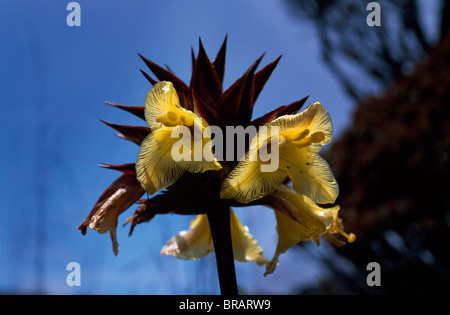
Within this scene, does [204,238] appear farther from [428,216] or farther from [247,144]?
[428,216]

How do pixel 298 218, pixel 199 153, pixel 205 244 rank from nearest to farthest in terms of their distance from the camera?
pixel 199 153, pixel 298 218, pixel 205 244

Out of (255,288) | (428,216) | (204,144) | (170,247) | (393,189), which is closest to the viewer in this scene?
(204,144)

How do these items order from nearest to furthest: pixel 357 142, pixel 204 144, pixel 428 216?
pixel 204 144 < pixel 428 216 < pixel 357 142

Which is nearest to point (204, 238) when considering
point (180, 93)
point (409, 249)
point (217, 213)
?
point (217, 213)

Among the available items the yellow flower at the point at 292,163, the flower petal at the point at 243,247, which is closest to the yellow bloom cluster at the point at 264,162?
the yellow flower at the point at 292,163

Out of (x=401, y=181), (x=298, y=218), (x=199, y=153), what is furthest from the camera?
(x=401, y=181)

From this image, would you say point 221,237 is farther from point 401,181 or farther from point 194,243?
point 401,181

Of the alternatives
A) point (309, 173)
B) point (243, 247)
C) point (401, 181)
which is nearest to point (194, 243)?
point (243, 247)

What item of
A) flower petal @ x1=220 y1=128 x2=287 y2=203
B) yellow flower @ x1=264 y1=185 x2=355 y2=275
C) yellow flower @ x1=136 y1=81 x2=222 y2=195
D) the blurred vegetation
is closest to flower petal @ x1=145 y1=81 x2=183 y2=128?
yellow flower @ x1=136 y1=81 x2=222 y2=195
